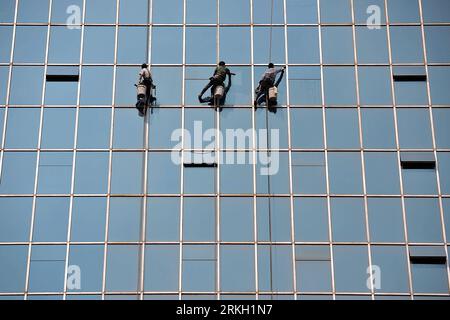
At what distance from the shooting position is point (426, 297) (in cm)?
3644

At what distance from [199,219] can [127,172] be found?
3140mm

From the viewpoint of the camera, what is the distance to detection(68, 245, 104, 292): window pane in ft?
120

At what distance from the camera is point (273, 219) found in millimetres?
37375

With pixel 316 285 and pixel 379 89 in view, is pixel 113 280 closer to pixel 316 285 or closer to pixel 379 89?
pixel 316 285

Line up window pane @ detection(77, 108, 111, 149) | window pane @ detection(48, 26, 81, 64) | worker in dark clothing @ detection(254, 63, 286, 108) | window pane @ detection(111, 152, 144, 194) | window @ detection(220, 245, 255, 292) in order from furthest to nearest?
1. window pane @ detection(48, 26, 81, 64)
2. worker in dark clothing @ detection(254, 63, 286, 108)
3. window pane @ detection(77, 108, 111, 149)
4. window pane @ detection(111, 152, 144, 194)
5. window @ detection(220, 245, 255, 292)

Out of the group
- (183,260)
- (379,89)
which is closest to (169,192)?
(183,260)

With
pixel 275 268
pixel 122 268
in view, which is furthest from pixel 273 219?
pixel 122 268

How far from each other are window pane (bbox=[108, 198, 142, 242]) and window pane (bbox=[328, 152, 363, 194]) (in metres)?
6.97

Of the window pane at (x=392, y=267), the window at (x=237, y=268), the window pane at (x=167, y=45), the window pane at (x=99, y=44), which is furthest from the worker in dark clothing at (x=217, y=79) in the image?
the window pane at (x=392, y=267)

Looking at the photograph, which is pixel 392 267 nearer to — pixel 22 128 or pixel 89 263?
pixel 89 263

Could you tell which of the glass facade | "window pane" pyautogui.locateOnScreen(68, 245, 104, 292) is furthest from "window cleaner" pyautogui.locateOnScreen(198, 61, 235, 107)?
"window pane" pyautogui.locateOnScreen(68, 245, 104, 292)

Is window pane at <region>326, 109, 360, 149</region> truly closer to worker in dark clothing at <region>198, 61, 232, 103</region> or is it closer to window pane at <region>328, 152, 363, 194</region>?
window pane at <region>328, 152, 363, 194</region>
